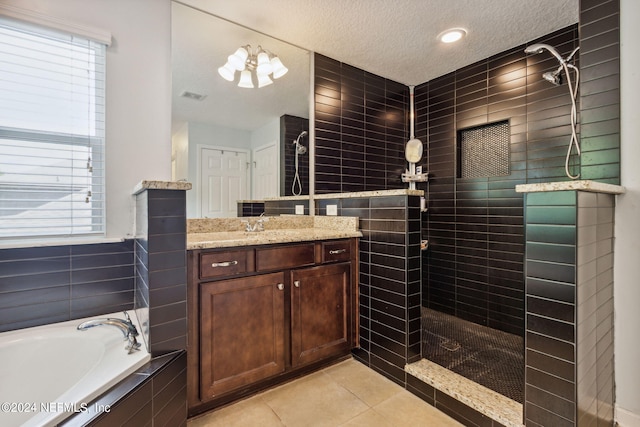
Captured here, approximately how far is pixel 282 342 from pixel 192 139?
148cm

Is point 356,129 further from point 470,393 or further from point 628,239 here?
point 470,393

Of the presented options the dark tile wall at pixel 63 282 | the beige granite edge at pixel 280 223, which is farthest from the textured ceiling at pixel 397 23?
the dark tile wall at pixel 63 282

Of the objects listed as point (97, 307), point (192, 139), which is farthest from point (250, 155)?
point (97, 307)

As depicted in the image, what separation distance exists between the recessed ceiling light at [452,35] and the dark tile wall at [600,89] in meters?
0.77

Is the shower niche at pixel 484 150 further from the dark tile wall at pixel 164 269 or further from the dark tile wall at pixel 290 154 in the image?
the dark tile wall at pixel 164 269

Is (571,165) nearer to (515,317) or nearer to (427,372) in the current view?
(515,317)

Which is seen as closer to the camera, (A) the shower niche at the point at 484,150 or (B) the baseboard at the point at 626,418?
(B) the baseboard at the point at 626,418

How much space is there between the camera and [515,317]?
2.40m

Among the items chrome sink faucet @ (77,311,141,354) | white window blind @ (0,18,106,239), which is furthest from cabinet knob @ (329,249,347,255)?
white window blind @ (0,18,106,239)

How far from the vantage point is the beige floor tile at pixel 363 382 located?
1.74 meters

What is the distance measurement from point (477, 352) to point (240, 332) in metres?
1.66

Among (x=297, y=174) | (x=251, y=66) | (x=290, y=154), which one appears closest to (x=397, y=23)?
(x=251, y=66)

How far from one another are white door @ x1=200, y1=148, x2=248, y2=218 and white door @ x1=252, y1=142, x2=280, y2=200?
9 centimetres

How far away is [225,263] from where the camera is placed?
1.57 metres
